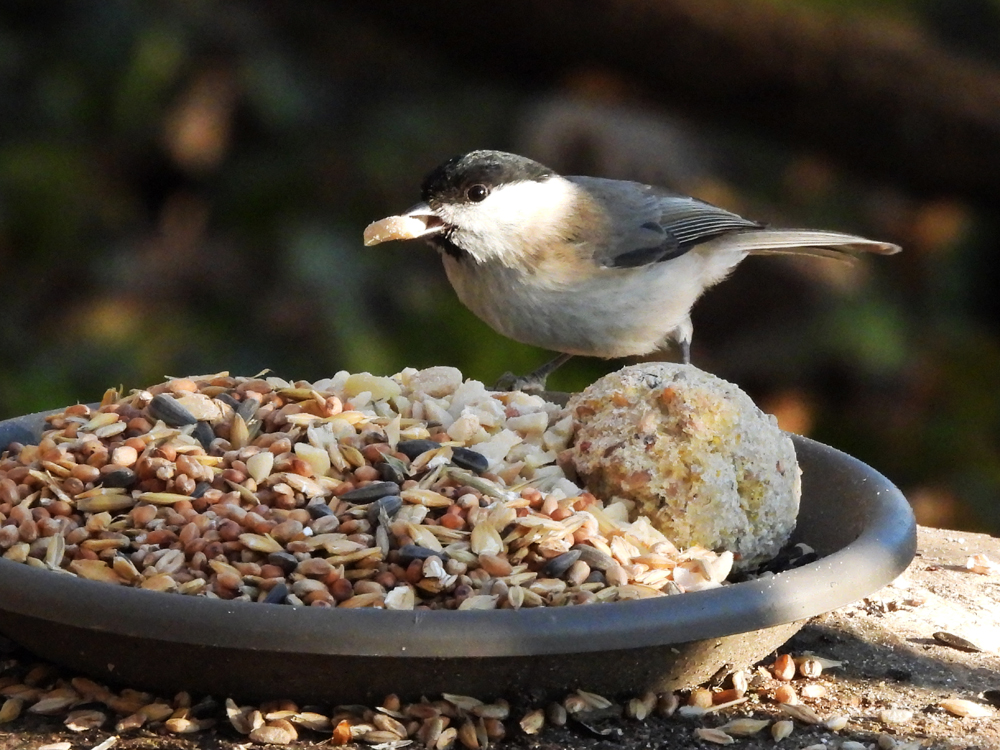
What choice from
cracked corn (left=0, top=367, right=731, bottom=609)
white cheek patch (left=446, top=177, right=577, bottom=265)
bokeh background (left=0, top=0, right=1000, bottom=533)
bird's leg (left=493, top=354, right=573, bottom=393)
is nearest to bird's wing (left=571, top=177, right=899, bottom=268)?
white cheek patch (left=446, top=177, right=577, bottom=265)

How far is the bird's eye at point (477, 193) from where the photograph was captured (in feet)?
10.7

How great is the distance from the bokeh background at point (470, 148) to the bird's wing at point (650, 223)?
135 cm

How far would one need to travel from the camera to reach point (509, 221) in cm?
334

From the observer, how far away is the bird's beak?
9.95 ft

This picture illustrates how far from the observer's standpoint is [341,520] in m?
2.09

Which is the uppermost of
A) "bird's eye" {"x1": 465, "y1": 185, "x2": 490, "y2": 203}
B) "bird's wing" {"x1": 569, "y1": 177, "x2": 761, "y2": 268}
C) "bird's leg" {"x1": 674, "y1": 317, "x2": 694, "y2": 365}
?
"bird's eye" {"x1": 465, "y1": 185, "x2": 490, "y2": 203}

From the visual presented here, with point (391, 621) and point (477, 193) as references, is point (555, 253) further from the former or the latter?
point (391, 621)

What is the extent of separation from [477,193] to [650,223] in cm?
64

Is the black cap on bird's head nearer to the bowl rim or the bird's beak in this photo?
the bird's beak

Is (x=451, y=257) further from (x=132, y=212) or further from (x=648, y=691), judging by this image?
(x=132, y=212)

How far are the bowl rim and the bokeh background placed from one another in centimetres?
306

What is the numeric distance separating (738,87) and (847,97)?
47 centimetres

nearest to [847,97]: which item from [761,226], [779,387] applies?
[779,387]

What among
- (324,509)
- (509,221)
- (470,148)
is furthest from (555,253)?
(470,148)
